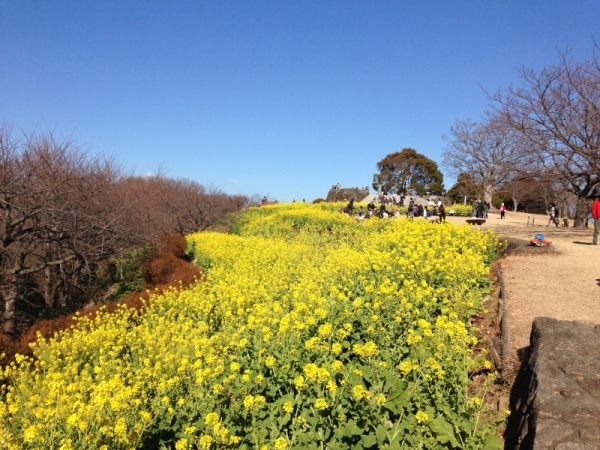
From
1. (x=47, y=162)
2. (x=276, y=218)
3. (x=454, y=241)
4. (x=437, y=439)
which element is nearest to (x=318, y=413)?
(x=437, y=439)

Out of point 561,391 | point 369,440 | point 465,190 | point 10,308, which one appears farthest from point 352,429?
point 465,190

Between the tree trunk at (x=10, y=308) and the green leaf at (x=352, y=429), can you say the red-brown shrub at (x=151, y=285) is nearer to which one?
the tree trunk at (x=10, y=308)

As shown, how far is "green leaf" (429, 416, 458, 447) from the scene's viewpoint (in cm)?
294

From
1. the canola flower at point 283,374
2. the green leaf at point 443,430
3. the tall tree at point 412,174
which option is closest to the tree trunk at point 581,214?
the canola flower at point 283,374

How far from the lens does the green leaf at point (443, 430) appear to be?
2.94 m

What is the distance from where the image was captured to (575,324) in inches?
172

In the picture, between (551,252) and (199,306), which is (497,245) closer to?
(551,252)

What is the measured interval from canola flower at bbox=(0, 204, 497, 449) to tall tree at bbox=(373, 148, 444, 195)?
56218 millimetres

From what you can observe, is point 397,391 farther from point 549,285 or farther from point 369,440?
point 549,285

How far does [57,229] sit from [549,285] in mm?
10792

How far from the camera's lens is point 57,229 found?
33.6ft

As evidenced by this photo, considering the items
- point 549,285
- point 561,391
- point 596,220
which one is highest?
point 596,220

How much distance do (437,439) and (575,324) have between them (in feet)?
8.03

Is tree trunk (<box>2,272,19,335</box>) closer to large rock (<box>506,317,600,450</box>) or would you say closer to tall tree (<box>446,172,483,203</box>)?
large rock (<box>506,317,600,450</box>)
